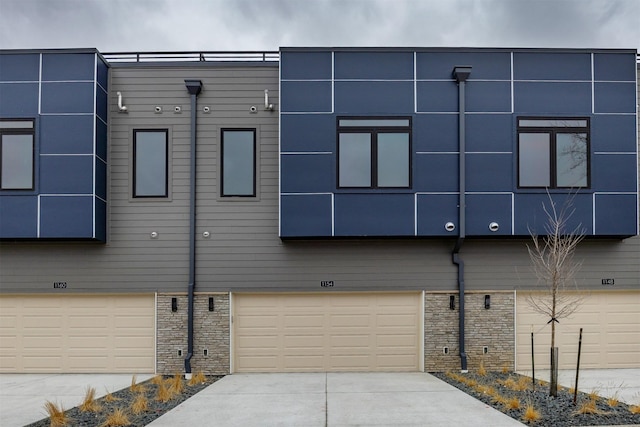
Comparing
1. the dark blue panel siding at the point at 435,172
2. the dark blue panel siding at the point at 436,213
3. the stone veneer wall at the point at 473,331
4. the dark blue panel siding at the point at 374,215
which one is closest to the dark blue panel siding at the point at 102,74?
the dark blue panel siding at the point at 374,215

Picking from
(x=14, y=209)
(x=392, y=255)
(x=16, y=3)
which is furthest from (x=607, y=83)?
(x=16, y=3)

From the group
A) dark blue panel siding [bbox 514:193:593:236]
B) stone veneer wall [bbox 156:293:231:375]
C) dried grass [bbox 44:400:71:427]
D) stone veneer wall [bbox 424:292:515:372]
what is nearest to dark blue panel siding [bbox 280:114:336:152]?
stone veneer wall [bbox 156:293:231:375]

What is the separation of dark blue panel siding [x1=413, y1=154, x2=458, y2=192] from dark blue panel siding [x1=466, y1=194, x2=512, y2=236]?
52 cm

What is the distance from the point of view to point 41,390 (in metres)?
9.80

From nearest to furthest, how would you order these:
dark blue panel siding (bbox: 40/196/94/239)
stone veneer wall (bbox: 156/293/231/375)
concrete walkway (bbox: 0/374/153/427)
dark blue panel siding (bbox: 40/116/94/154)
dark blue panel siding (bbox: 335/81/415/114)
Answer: concrete walkway (bbox: 0/374/153/427)
dark blue panel siding (bbox: 40/196/94/239)
dark blue panel siding (bbox: 40/116/94/154)
dark blue panel siding (bbox: 335/81/415/114)
stone veneer wall (bbox: 156/293/231/375)

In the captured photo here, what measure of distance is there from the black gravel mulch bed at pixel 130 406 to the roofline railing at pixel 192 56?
6.94 m

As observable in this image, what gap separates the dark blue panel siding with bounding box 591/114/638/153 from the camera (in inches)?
448

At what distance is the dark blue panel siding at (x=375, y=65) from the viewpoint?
A: 11.5 meters

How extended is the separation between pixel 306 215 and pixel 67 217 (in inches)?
190

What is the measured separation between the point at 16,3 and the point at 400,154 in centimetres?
1095

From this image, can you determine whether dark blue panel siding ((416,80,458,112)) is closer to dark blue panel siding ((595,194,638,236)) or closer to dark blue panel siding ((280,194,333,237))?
dark blue panel siding ((280,194,333,237))

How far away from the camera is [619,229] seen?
11281 mm

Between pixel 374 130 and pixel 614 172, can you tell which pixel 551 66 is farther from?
pixel 374 130

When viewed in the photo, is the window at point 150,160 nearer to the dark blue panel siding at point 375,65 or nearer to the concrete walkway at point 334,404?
the dark blue panel siding at point 375,65
